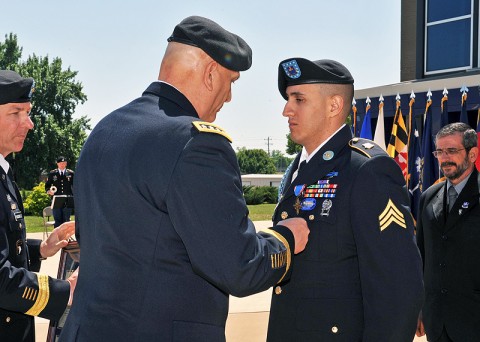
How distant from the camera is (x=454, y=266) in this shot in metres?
4.03

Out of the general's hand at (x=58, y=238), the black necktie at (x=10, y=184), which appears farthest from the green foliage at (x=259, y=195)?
the black necktie at (x=10, y=184)

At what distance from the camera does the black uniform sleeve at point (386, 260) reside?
2.45 m

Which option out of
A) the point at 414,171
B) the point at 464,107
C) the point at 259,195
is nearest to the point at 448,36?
the point at 464,107

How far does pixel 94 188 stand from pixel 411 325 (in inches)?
53.4

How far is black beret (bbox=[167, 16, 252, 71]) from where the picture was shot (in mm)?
2023

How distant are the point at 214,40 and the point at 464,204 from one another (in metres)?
2.67

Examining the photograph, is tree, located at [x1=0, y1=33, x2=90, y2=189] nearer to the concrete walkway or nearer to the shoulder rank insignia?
the concrete walkway

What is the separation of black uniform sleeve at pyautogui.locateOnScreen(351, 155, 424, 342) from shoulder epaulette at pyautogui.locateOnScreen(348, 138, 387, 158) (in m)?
0.14

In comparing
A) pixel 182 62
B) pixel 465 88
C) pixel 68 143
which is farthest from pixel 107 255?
pixel 68 143

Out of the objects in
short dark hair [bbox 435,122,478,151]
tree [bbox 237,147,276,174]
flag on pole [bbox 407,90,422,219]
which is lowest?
tree [bbox 237,147,276,174]

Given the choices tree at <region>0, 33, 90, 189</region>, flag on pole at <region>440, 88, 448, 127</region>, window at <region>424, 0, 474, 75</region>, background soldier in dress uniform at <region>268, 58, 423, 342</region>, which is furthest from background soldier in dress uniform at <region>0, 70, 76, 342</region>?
tree at <region>0, 33, 90, 189</region>

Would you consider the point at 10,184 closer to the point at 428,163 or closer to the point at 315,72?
the point at 315,72

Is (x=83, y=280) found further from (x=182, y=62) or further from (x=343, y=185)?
(x=343, y=185)

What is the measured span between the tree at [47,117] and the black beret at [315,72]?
41.9 meters
